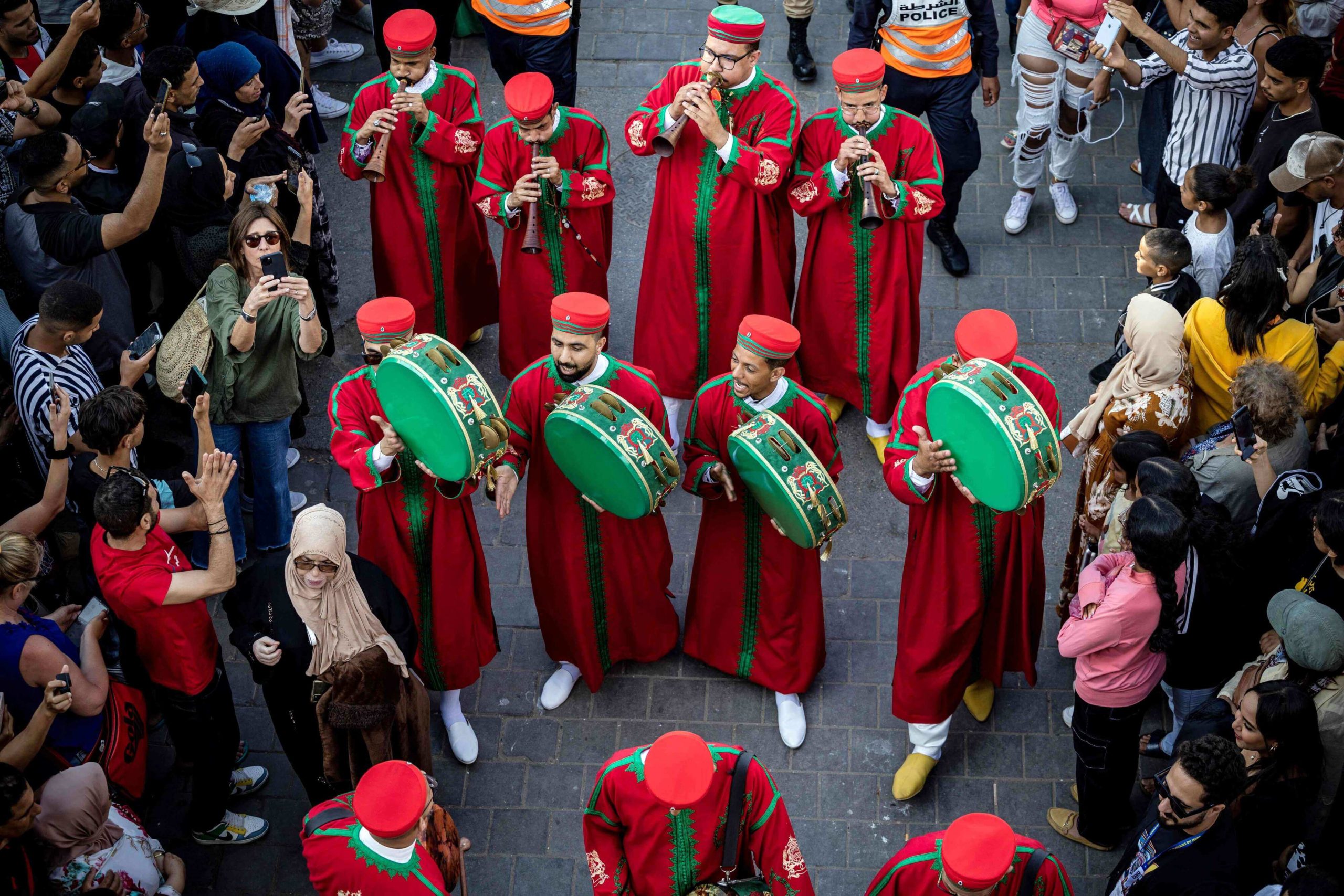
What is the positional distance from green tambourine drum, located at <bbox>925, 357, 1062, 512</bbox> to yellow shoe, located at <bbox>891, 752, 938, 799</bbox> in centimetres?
137

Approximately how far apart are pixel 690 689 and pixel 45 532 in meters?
2.99

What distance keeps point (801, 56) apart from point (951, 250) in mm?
2199

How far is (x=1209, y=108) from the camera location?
7.67 m

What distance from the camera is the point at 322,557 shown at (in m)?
5.04

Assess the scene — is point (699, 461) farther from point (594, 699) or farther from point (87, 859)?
point (87, 859)

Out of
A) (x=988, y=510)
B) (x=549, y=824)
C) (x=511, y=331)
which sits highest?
(x=988, y=510)

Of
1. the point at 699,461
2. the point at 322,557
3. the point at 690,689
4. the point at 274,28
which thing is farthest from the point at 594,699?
the point at 274,28

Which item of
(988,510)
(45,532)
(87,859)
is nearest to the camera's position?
(87,859)

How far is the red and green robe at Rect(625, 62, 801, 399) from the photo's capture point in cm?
690

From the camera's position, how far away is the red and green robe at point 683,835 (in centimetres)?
447

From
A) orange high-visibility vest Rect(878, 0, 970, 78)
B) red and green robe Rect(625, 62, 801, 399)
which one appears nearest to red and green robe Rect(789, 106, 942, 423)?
red and green robe Rect(625, 62, 801, 399)

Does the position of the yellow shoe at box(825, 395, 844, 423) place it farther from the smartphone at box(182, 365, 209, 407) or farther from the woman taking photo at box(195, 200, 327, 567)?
the smartphone at box(182, 365, 209, 407)

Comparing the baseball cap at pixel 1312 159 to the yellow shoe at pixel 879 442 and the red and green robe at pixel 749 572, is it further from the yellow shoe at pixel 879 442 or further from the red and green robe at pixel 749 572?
the red and green robe at pixel 749 572

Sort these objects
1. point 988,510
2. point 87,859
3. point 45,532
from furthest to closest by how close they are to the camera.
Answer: point 45,532
point 988,510
point 87,859
